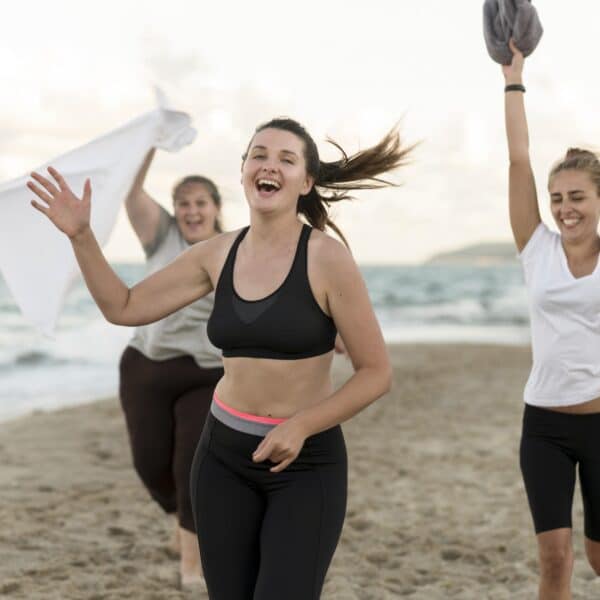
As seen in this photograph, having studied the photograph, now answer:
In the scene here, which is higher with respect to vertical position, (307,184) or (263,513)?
(307,184)

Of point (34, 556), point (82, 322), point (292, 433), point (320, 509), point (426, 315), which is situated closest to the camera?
point (292, 433)

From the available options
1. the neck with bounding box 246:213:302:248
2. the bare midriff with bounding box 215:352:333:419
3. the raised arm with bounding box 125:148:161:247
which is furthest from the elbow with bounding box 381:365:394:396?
the raised arm with bounding box 125:148:161:247

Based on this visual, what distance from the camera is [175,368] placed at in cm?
469

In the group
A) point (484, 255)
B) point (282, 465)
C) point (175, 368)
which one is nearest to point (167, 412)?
point (175, 368)

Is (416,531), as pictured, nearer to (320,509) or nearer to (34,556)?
(34,556)

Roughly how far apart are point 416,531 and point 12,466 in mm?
3858

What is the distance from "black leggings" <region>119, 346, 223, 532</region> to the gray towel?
6.93ft

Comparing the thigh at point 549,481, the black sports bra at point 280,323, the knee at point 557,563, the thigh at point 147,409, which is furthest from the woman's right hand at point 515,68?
the thigh at point 147,409

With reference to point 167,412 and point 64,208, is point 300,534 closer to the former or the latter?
point 64,208

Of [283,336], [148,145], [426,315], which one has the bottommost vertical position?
[426,315]

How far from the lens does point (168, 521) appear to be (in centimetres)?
626

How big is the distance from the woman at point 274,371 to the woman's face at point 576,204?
1.30 m

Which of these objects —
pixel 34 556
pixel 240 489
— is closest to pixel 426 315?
pixel 34 556

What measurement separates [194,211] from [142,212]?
1.11 feet
